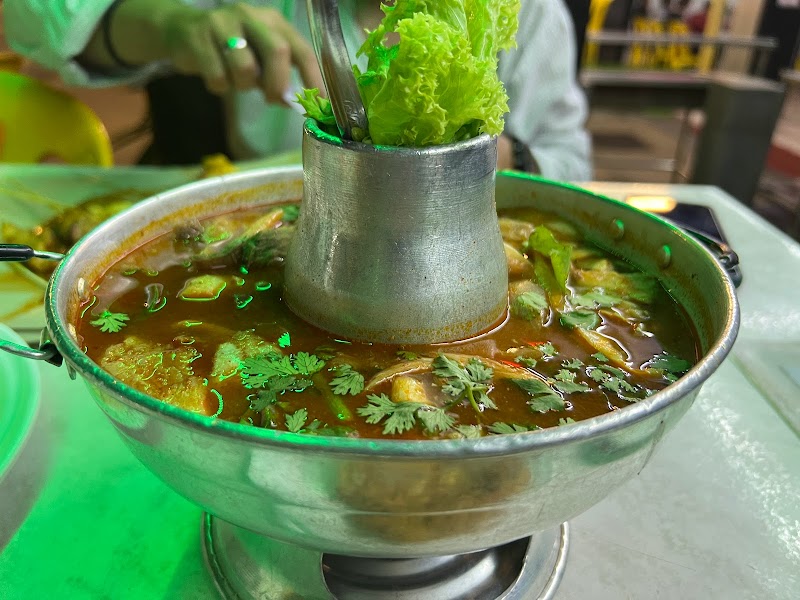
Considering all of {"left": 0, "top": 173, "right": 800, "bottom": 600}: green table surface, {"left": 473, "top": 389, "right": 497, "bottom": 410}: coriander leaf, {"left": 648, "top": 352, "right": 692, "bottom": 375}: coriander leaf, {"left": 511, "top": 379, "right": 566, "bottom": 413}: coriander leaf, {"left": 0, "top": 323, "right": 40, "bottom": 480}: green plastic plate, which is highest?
{"left": 473, "top": 389, "right": 497, "bottom": 410}: coriander leaf

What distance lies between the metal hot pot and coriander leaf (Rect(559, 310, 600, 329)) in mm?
176

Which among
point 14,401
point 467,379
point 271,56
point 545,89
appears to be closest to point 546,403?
point 467,379

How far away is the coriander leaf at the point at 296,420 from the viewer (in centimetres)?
82

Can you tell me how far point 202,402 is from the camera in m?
0.90

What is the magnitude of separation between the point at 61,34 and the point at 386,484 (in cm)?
291

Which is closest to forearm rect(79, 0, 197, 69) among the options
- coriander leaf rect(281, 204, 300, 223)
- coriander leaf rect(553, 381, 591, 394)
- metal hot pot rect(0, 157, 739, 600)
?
coriander leaf rect(281, 204, 300, 223)

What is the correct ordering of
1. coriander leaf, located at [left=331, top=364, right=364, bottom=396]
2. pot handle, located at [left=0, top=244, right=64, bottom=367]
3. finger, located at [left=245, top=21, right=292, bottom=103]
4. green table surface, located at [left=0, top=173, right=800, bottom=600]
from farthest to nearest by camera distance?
finger, located at [left=245, top=21, right=292, bottom=103]
green table surface, located at [left=0, top=173, right=800, bottom=600]
coriander leaf, located at [left=331, top=364, right=364, bottom=396]
pot handle, located at [left=0, top=244, right=64, bottom=367]

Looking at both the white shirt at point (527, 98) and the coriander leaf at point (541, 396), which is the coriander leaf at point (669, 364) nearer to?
the coriander leaf at point (541, 396)

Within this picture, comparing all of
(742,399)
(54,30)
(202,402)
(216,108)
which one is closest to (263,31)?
(54,30)

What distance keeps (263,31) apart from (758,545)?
221 cm

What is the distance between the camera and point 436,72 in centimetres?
82

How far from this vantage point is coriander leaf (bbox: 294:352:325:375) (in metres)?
0.95

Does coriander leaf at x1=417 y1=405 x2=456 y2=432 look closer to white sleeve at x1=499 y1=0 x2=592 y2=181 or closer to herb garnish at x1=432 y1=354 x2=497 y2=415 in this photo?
herb garnish at x1=432 y1=354 x2=497 y2=415

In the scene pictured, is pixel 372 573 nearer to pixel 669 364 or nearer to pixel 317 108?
pixel 669 364
